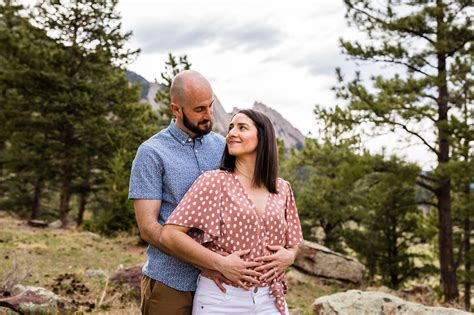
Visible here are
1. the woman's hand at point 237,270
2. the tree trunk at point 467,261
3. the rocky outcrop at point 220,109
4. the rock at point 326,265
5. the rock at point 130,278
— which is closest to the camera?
the woman's hand at point 237,270

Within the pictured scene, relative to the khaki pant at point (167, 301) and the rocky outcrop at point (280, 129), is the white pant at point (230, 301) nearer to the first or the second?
the khaki pant at point (167, 301)

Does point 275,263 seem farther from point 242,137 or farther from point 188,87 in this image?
point 188,87

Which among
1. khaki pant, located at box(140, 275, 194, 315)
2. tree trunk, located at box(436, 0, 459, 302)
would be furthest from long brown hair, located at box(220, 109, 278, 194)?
tree trunk, located at box(436, 0, 459, 302)

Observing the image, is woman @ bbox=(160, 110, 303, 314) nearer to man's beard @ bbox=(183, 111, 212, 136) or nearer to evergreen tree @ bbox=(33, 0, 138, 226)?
man's beard @ bbox=(183, 111, 212, 136)

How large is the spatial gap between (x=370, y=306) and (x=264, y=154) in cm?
370

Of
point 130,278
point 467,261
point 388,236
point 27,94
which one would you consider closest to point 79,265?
point 130,278

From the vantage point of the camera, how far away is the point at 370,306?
564cm

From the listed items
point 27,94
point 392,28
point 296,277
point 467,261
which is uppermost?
point 392,28

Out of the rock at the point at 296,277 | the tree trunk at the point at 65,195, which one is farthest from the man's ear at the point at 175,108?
the tree trunk at the point at 65,195

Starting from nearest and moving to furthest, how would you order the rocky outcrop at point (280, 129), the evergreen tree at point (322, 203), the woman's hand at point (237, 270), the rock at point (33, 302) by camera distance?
the woman's hand at point (237, 270) → the rocky outcrop at point (280, 129) → the rock at point (33, 302) → the evergreen tree at point (322, 203)

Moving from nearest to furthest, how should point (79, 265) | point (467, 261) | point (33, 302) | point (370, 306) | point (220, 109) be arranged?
point (33, 302) < point (370, 306) < point (79, 265) < point (467, 261) < point (220, 109)

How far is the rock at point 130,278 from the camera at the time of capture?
692 centimetres

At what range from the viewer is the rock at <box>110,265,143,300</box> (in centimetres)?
692

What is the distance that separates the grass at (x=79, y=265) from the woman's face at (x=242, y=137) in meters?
3.41
